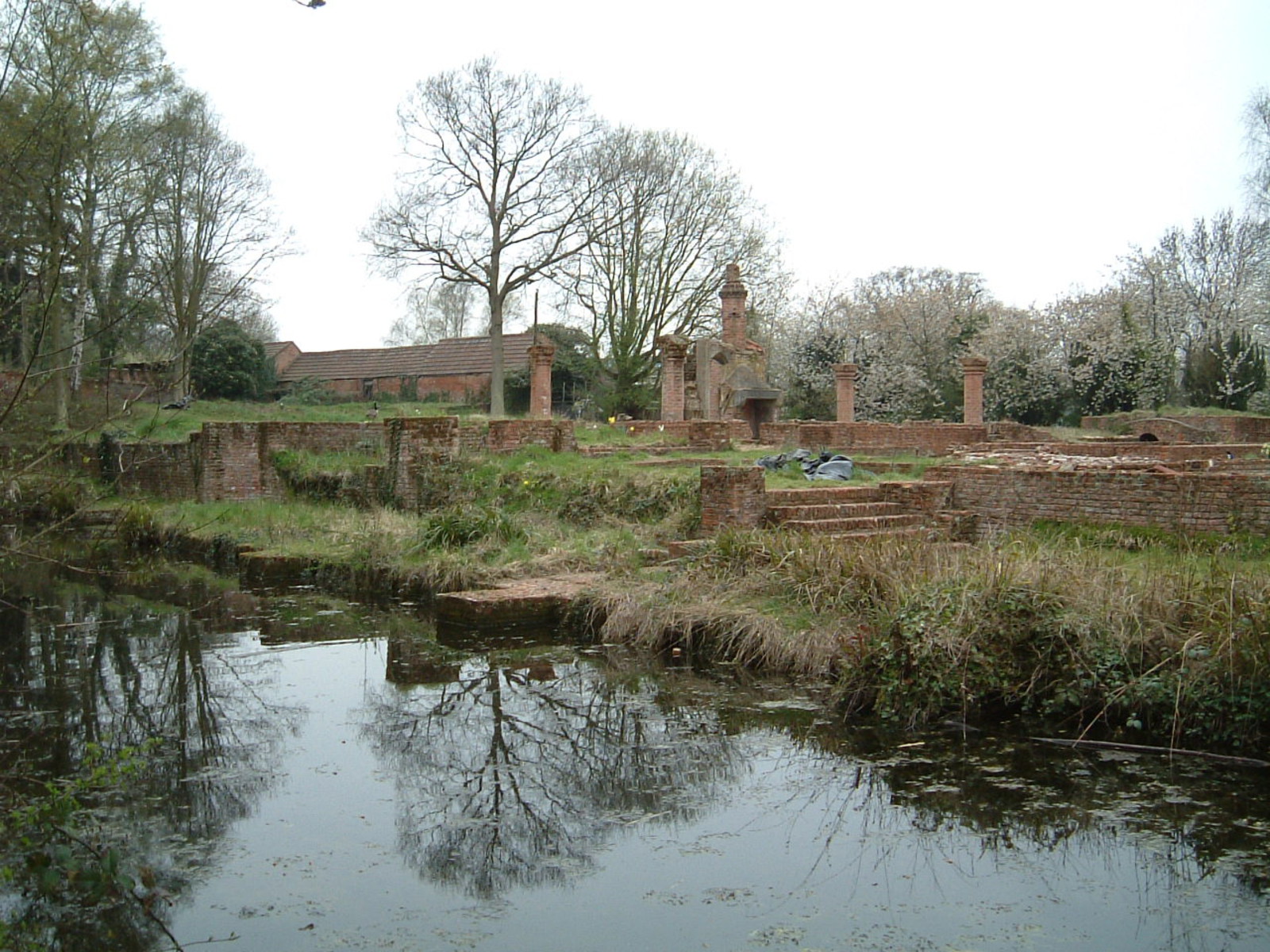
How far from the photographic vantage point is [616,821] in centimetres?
593

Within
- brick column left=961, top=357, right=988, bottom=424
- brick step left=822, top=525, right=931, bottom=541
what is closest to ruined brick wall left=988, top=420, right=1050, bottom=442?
brick column left=961, top=357, right=988, bottom=424

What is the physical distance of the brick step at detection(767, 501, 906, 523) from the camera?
1276 centimetres

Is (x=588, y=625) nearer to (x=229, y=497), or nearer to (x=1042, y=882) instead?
(x=1042, y=882)

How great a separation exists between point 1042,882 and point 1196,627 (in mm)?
2728

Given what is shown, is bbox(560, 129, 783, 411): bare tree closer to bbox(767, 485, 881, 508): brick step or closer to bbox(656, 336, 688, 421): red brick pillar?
bbox(656, 336, 688, 421): red brick pillar

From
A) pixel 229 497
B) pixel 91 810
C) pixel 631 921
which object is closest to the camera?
pixel 631 921

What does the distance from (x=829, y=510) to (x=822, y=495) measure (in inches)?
23.1

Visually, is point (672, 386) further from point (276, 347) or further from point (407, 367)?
point (276, 347)

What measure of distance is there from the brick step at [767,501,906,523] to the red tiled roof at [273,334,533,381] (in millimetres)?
30851

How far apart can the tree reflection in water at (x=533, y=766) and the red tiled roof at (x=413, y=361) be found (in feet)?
115

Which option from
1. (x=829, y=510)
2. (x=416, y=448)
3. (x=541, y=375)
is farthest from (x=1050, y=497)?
(x=541, y=375)

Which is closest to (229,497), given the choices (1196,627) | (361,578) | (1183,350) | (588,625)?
(361,578)

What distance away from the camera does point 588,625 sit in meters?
10.6

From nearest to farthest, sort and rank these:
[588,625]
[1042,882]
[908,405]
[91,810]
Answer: [1042,882], [91,810], [588,625], [908,405]
